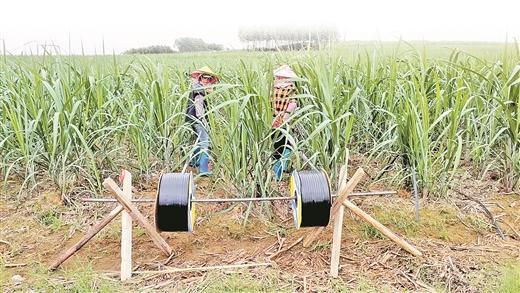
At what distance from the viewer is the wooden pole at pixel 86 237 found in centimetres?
238

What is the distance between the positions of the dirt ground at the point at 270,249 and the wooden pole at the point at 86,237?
0.08m

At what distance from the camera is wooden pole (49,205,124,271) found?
7.82 feet

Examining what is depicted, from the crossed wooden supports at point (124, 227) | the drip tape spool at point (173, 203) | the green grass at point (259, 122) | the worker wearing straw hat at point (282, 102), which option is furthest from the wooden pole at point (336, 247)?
the crossed wooden supports at point (124, 227)

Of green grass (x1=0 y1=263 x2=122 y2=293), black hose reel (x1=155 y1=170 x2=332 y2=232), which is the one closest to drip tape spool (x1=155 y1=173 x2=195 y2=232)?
black hose reel (x1=155 y1=170 x2=332 y2=232)

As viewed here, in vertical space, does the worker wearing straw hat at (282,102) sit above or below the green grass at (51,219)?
above

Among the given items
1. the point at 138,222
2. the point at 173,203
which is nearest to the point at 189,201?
the point at 173,203

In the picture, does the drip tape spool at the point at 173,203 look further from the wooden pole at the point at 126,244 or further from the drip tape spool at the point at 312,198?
the drip tape spool at the point at 312,198

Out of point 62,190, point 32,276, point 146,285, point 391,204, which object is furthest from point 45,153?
point 391,204

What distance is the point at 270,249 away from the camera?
8.83 ft

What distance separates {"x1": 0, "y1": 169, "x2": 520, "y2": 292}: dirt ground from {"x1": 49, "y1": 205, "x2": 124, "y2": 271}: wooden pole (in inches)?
3.0

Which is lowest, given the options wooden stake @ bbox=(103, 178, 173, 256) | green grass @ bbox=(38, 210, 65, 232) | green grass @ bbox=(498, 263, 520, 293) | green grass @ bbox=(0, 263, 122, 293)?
green grass @ bbox=(498, 263, 520, 293)

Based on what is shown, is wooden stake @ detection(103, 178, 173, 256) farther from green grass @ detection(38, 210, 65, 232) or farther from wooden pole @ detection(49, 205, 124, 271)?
green grass @ detection(38, 210, 65, 232)

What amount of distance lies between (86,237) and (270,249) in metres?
0.95

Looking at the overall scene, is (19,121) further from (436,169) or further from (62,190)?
(436,169)
